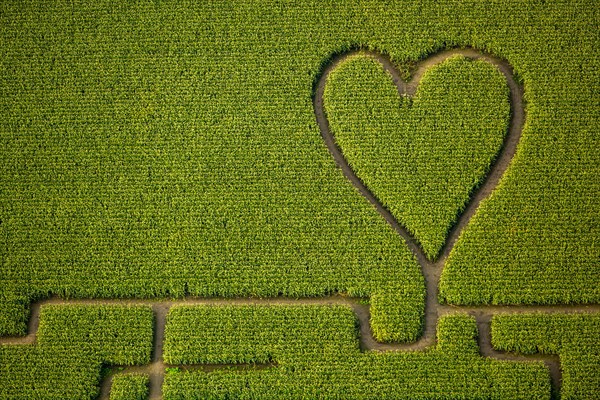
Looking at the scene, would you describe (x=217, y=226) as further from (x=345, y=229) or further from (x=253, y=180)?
(x=345, y=229)

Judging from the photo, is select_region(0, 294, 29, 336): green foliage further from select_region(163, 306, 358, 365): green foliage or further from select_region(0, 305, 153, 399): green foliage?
select_region(163, 306, 358, 365): green foliage

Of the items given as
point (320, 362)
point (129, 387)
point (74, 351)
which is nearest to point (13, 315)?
point (74, 351)

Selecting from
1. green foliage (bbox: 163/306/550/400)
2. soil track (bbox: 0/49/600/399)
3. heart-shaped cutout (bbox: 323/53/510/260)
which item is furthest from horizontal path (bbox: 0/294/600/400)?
heart-shaped cutout (bbox: 323/53/510/260)

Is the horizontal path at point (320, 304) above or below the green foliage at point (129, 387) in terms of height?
above

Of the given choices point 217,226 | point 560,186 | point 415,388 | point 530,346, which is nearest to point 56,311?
point 217,226

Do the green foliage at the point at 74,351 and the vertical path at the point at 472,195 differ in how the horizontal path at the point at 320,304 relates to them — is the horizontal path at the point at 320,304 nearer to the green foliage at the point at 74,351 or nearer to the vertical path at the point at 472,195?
the vertical path at the point at 472,195

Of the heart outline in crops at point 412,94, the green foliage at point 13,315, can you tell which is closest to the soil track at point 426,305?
the heart outline in crops at point 412,94
